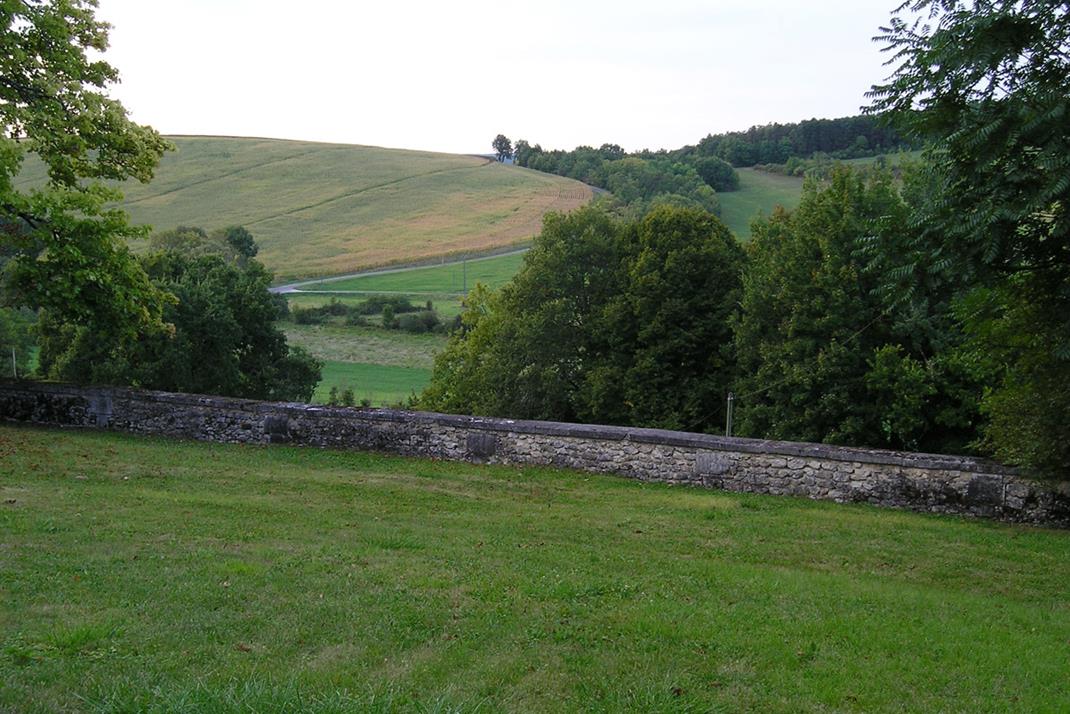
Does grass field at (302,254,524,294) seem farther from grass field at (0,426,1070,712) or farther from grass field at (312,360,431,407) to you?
grass field at (0,426,1070,712)

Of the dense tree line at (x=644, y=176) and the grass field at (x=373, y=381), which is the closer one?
the grass field at (x=373, y=381)

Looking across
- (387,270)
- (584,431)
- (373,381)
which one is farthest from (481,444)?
(387,270)

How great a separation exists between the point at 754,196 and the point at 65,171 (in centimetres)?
6922

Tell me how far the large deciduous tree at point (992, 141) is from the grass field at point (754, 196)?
2347 inches

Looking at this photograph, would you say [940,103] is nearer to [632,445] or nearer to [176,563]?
[632,445]

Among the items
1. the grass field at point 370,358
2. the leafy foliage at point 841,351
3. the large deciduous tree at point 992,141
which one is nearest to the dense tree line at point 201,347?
the grass field at point 370,358

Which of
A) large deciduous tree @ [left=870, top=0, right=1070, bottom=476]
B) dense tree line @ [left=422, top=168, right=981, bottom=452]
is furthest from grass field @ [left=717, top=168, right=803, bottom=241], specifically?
large deciduous tree @ [left=870, top=0, right=1070, bottom=476]

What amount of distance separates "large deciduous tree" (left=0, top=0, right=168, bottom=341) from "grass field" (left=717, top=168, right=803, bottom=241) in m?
56.5

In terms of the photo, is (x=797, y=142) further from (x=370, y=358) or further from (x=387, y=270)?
(x=370, y=358)

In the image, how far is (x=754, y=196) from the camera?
3095 inches

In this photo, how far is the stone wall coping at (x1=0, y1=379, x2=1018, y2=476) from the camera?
1336 centimetres

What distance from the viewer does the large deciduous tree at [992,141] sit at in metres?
8.27

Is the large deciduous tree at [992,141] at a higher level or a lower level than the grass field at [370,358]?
higher

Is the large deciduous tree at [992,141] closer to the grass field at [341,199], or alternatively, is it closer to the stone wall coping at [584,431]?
the stone wall coping at [584,431]
